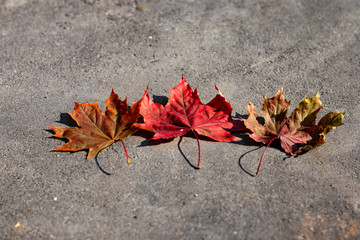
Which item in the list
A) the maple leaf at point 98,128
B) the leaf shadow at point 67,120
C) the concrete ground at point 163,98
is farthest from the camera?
the leaf shadow at point 67,120

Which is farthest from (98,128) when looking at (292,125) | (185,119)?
(292,125)

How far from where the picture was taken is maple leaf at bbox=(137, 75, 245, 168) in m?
2.31

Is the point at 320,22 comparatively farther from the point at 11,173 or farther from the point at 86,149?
the point at 11,173

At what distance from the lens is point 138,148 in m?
2.39

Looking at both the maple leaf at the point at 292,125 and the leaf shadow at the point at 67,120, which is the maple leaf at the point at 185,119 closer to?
the maple leaf at the point at 292,125

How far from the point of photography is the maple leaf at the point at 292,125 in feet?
7.51

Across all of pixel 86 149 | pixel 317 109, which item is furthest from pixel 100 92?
pixel 317 109

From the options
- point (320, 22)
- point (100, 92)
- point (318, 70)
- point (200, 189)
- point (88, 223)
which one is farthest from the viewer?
point (320, 22)

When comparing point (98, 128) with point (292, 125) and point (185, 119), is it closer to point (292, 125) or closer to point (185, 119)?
point (185, 119)

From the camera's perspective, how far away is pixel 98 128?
233 cm

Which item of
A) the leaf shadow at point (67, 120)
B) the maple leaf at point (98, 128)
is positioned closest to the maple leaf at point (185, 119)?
the maple leaf at point (98, 128)

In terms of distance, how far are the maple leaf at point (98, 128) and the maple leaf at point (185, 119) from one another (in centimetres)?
9

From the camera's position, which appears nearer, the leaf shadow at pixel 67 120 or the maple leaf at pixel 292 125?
the maple leaf at pixel 292 125

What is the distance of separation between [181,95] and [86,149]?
26.6 inches
